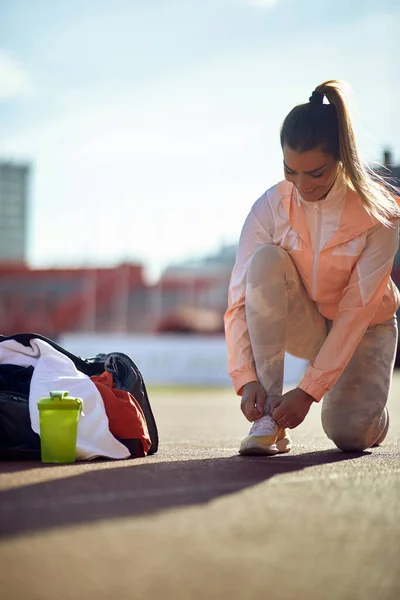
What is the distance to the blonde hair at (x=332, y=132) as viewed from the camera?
3.06 meters

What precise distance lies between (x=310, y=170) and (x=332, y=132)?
0.51 feet

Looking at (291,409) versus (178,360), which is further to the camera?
(178,360)

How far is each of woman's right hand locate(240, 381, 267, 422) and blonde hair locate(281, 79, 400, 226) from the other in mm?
781

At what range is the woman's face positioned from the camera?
10.0 ft

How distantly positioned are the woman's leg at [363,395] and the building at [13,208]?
1196 inches

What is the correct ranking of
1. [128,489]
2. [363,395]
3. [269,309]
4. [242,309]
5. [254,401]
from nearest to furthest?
[128,489] < [254,401] < [269,309] < [242,309] < [363,395]

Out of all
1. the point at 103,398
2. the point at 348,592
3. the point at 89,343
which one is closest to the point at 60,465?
the point at 103,398

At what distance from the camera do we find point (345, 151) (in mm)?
3113

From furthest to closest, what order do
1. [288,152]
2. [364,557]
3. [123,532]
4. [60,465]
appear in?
[288,152]
[60,465]
[123,532]
[364,557]

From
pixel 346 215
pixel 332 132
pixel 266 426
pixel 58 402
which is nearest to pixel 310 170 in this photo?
pixel 332 132

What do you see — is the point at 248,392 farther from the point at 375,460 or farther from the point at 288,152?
the point at 288,152

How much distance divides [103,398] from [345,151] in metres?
1.24

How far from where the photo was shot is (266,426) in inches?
123

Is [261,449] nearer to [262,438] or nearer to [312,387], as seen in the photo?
[262,438]
